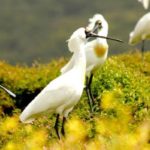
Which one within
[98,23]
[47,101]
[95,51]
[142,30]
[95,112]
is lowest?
[95,112]

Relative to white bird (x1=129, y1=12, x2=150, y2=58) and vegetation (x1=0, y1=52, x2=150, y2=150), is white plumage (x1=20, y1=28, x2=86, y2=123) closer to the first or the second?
vegetation (x1=0, y1=52, x2=150, y2=150)

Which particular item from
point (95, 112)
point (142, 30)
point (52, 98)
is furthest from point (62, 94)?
point (142, 30)

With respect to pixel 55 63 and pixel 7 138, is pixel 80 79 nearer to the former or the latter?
pixel 7 138

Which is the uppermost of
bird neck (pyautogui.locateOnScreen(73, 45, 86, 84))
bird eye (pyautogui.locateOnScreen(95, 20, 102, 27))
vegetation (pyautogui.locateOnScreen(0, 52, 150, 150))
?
bird neck (pyautogui.locateOnScreen(73, 45, 86, 84))

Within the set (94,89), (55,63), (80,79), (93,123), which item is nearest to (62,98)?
(80,79)

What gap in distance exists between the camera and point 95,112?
14.4 m

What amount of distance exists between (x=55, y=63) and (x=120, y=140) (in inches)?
465

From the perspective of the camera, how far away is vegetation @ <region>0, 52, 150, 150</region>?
28.1 feet

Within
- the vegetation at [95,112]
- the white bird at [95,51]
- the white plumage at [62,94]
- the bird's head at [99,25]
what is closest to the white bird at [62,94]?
the white plumage at [62,94]

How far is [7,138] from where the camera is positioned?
12.6m

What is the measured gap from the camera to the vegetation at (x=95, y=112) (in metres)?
8.57

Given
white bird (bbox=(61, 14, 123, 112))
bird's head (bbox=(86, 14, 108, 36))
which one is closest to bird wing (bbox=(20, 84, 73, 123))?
white bird (bbox=(61, 14, 123, 112))

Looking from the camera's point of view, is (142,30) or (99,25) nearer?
(99,25)

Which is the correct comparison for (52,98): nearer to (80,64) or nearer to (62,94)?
(62,94)
